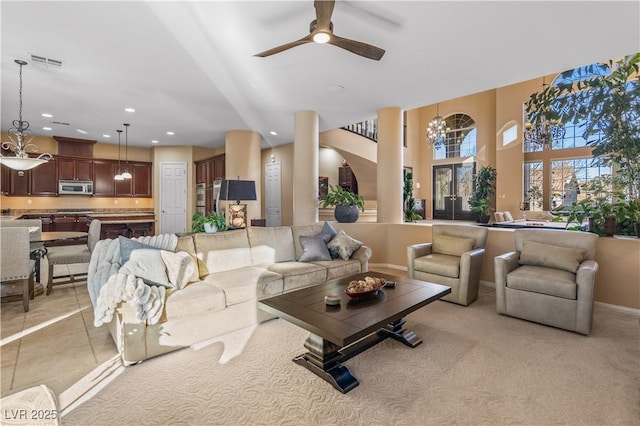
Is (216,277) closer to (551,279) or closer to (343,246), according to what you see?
(343,246)

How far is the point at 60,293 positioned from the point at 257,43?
4.14 metres

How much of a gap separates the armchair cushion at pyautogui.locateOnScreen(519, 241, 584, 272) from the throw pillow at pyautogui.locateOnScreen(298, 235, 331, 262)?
231 cm

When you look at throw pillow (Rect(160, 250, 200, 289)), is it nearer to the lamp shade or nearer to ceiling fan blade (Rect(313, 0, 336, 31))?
the lamp shade

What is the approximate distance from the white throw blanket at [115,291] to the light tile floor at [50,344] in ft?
1.35

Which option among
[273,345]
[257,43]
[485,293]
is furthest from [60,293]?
[485,293]

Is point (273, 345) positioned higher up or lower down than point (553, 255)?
lower down

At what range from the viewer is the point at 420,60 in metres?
3.67

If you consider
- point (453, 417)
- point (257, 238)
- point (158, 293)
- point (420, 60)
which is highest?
point (420, 60)

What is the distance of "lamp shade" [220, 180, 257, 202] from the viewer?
15.5ft

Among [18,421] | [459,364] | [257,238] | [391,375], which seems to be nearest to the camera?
[18,421]

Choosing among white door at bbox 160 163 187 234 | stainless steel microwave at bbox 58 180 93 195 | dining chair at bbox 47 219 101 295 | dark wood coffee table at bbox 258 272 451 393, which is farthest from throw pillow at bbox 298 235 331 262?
stainless steel microwave at bbox 58 180 93 195

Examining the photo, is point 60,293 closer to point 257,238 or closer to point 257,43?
point 257,238

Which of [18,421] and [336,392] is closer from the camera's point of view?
[18,421]

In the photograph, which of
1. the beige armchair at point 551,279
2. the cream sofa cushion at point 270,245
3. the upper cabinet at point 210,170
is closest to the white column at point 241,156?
the upper cabinet at point 210,170
